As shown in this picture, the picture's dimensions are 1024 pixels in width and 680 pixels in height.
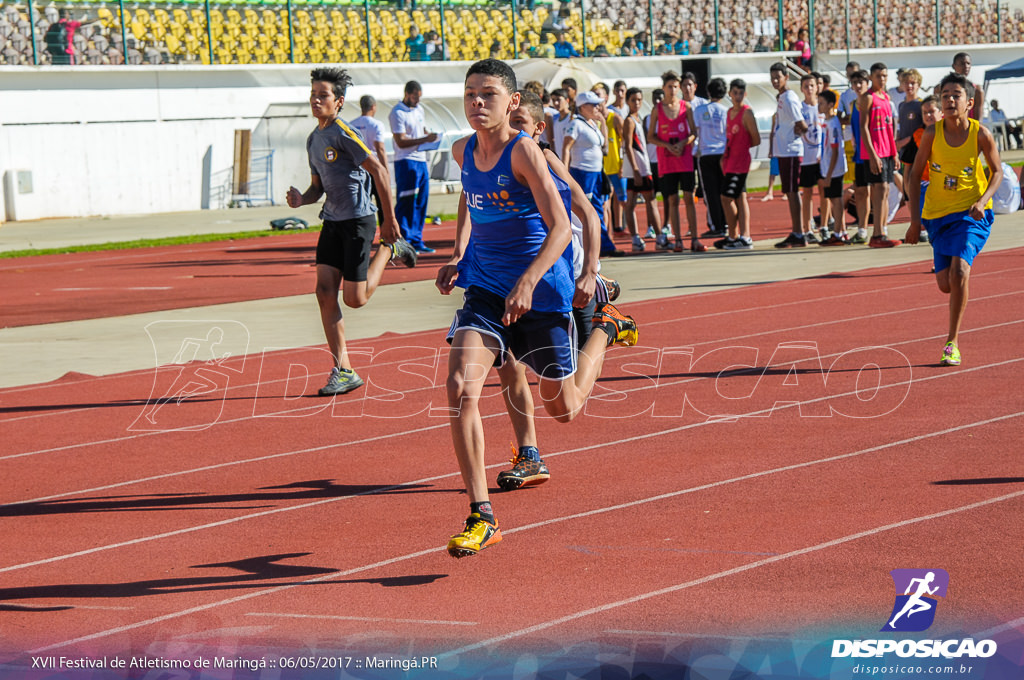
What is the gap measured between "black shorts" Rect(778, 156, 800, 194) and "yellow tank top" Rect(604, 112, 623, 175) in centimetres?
233

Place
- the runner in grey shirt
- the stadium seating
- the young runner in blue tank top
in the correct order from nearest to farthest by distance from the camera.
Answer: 1. the young runner in blue tank top
2. the runner in grey shirt
3. the stadium seating

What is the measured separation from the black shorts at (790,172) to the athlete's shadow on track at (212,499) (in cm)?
1170

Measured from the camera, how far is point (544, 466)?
666 cm

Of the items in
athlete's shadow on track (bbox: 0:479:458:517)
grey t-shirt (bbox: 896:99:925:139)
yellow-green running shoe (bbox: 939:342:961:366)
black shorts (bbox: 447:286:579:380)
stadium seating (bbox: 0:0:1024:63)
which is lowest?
athlete's shadow on track (bbox: 0:479:458:517)

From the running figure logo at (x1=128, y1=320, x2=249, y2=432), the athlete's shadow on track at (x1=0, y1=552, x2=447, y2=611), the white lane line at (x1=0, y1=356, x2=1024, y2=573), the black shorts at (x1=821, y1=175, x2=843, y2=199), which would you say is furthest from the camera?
the black shorts at (x1=821, y1=175, x2=843, y2=199)

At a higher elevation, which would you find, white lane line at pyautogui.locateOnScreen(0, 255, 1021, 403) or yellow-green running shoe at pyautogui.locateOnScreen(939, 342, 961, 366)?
yellow-green running shoe at pyautogui.locateOnScreen(939, 342, 961, 366)

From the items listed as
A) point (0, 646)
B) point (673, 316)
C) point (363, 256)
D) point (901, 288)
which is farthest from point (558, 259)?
point (901, 288)

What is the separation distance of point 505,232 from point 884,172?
11944mm

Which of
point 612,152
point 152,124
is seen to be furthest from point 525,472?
point 152,124

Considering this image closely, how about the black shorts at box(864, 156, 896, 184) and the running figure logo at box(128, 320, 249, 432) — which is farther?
the black shorts at box(864, 156, 896, 184)

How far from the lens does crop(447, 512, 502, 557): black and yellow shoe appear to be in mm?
5270

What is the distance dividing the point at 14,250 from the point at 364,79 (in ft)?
48.1

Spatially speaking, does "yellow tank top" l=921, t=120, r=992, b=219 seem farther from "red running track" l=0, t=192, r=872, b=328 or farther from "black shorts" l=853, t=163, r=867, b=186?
"red running track" l=0, t=192, r=872, b=328

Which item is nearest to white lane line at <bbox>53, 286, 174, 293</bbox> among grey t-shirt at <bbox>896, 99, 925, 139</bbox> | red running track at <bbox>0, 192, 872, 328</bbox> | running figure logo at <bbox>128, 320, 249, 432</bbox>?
red running track at <bbox>0, 192, 872, 328</bbox>
